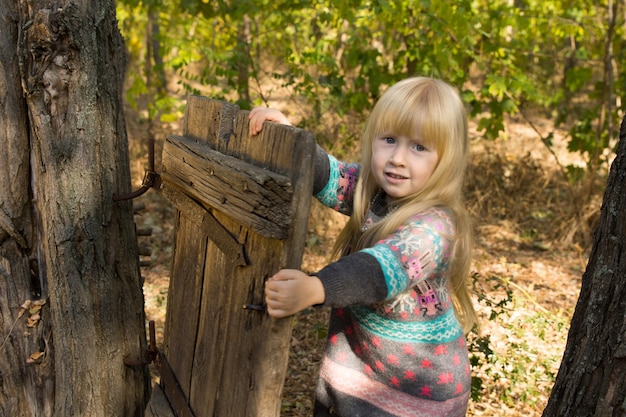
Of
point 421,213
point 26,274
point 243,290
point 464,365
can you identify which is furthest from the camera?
point 26,274

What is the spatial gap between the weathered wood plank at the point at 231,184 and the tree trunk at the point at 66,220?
36cm

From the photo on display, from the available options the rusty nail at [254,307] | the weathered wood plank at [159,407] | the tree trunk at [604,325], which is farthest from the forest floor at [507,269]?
the rusty nail at [254,307]

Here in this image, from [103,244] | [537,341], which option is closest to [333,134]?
[537,341]

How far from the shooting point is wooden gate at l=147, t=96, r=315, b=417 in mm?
1443

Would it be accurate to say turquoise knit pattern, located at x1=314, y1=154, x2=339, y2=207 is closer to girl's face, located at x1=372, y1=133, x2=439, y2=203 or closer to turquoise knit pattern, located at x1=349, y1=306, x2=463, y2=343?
girl's face, located at x1=372, y1=133, x2=439, y2=203

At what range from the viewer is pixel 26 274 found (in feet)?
7.73

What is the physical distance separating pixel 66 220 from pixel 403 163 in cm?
124

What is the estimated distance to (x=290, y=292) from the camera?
1428 mm

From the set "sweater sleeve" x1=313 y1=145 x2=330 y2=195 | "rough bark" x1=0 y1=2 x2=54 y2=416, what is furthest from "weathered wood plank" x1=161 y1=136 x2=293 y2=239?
"rough bark" x1=0 y1=2 x2=54 y2=416

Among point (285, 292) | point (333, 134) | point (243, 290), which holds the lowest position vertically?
point (333, 134)

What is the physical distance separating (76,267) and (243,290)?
0.88 metres

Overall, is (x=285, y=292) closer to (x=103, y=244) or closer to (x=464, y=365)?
(x=464, y=365)

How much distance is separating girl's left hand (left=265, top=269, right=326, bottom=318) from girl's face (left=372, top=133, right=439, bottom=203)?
1.87 feet

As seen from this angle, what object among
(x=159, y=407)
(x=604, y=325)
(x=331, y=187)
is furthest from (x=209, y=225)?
(x=604, y=325)
